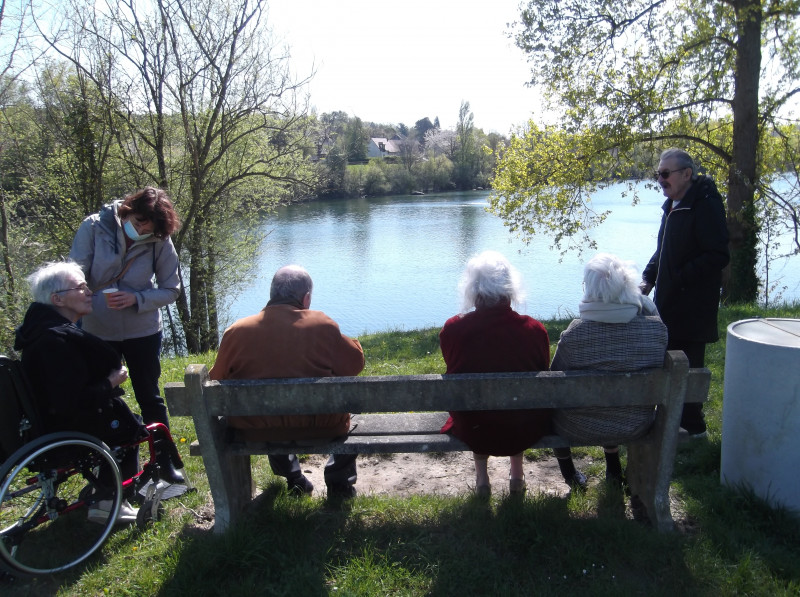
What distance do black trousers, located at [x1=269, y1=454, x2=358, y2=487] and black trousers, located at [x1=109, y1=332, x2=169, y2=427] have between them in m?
0.87

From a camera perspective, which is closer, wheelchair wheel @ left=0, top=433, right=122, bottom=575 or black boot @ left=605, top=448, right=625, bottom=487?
wheelchair wheel @ left=0, top=433, right=122, bottom=575

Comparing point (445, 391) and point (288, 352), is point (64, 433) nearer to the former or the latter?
point (288, 352)

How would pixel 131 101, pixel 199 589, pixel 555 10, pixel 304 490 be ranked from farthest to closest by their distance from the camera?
pixel 131 101, pixel 555 10, pixel 304 490, pixel 199 589

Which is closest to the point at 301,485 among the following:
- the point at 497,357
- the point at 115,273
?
the point at 497,357

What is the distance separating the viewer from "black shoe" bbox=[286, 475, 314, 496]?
10.8 ft

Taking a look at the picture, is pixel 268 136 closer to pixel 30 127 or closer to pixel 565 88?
pixel 30 127

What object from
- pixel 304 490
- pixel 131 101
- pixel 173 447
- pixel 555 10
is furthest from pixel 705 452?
pixel 131 101

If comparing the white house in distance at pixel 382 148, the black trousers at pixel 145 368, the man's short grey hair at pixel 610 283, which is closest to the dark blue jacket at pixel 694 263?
the man's short grey hair at pixel 610 283

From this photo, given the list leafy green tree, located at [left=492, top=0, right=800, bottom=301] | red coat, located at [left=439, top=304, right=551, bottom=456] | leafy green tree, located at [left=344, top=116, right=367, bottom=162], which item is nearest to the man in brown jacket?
red coat, located at [left=439, top=304, right=551, bottom=456]

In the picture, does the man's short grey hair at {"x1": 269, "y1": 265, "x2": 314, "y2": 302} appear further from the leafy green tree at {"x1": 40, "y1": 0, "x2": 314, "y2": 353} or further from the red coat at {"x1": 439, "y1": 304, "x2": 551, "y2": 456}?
the leafy green tree at {"x1": 40, "y1": 0, "x2": 314, "y2": 353}

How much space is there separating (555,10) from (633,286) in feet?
34.0

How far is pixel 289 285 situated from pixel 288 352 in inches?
13.4

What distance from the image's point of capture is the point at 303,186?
1524 cm

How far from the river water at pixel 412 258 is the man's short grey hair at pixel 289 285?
9117mm
